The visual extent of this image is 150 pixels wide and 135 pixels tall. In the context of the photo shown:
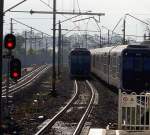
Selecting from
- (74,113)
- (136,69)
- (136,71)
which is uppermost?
(136,69)

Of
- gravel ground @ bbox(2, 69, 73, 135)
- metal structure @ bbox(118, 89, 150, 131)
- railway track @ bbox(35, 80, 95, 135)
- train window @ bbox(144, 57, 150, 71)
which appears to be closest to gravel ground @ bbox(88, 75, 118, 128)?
railway track @ bbox(35, 80, 95, 135)

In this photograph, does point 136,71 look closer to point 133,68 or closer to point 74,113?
point 133,68

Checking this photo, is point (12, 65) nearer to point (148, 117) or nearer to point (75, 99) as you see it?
point (148, 117)

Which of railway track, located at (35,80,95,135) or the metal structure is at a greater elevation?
the metal structure

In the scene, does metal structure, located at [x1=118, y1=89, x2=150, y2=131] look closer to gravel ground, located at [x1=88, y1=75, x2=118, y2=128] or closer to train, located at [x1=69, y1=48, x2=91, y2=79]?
gravel ground, located at [x1=88, y1=75, x2=118, y2=128]

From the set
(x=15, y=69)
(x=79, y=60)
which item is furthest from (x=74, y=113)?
(x=79, y=60)


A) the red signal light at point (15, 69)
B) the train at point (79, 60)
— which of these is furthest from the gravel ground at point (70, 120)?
the train at point (79, 60)

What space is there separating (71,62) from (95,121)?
3025cm

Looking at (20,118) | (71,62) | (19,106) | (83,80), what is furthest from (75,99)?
(83,80)

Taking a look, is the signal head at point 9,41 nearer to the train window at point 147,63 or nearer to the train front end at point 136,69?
the train front end at point 136,69

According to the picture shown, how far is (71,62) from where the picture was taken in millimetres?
51750

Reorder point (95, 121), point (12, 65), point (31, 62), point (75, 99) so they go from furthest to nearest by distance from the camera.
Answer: point (31, 62), point (75, 99), point (95, 121), point (12, 65)

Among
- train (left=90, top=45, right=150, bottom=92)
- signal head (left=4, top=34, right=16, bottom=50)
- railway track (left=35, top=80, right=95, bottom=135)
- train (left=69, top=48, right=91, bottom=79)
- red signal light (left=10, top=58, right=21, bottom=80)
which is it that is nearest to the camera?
red signal light (left=10, top=58, right=21, bottom=80)

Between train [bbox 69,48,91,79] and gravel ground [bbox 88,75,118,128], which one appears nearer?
gravel ground [bbox 88,75,118,128]
